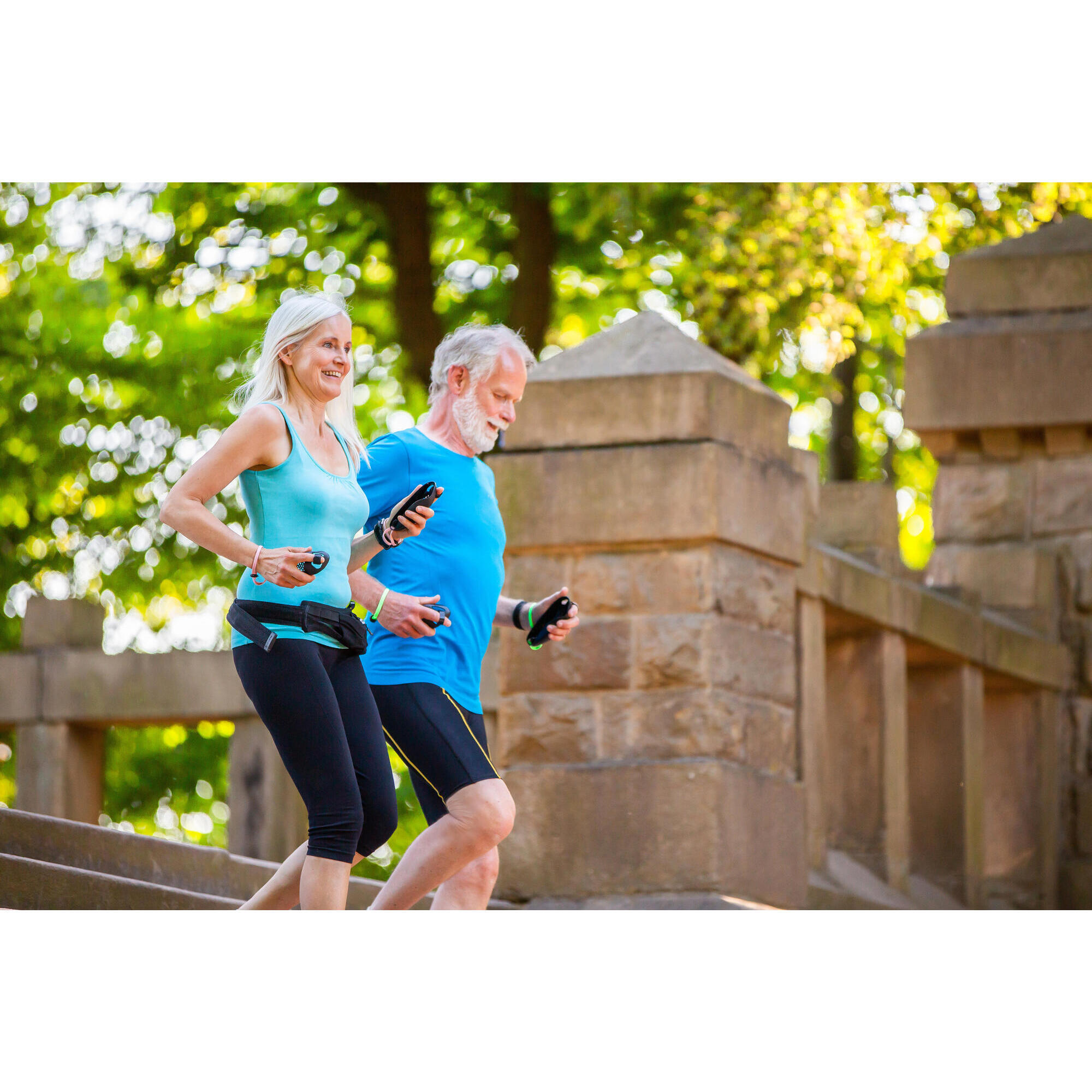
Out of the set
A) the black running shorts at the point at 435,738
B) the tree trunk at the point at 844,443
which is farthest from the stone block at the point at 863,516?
the tree trunk at the point at 844,443

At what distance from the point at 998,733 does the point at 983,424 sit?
134 centimetres

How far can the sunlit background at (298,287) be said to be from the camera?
10156 mm

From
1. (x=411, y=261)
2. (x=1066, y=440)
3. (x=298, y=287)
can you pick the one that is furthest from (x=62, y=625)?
(x=1066, y=440)

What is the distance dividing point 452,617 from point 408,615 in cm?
21

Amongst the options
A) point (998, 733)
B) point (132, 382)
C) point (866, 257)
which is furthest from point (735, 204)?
point (132, 382)

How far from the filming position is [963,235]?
32.6ft

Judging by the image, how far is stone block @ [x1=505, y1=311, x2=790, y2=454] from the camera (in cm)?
607

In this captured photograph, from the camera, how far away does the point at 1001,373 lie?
873 cm

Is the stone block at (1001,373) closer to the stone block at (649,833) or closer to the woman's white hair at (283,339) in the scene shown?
the stone block at (649,833)

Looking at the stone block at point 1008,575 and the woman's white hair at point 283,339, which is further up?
the woman's white hair at point 283,339

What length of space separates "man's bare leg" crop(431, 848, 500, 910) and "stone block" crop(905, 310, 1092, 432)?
4.75 metres

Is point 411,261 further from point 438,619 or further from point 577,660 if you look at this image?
point 438,619

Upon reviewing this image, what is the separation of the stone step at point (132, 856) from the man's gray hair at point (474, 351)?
158 cm

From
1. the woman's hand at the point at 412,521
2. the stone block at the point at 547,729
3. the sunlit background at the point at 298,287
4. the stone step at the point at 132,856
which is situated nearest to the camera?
the woman's hand at the point at 412,521
